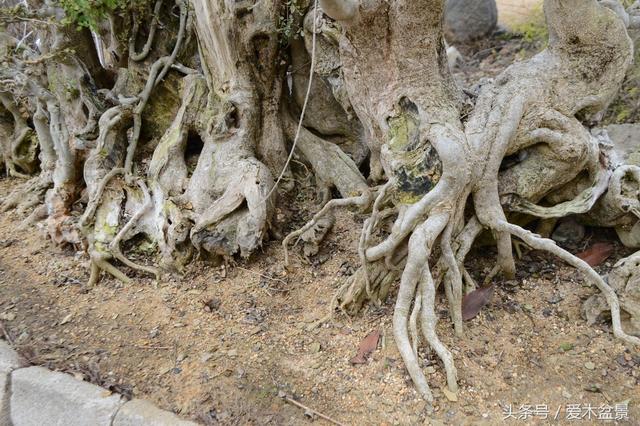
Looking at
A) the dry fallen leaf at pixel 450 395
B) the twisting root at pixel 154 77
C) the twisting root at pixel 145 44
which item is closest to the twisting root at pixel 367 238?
the dry fallen leaf at pixel 450 395

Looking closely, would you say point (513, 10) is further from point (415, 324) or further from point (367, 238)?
point (415, 324)

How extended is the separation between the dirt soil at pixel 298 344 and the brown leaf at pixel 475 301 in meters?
0.06

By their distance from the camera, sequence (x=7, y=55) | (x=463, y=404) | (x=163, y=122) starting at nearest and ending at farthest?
(x=463, y=404) < (x=7, y=55) < (x=163, y=122)

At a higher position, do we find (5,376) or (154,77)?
(154,77)

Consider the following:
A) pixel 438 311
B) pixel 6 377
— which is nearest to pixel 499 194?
pixel 438 311

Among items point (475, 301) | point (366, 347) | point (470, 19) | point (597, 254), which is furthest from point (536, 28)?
point (366, 347)

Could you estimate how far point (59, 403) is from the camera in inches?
91.9

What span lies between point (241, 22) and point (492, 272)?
266 cm

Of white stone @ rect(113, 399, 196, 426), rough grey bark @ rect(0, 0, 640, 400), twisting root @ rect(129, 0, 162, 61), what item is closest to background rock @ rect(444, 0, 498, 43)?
rough grey bark @ rect(0, 0, 640, 400)

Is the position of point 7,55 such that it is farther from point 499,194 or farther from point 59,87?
point 499,194

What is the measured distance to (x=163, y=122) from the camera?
14.2 ft

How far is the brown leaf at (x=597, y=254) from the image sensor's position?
9.04ft

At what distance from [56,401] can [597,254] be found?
3.40m

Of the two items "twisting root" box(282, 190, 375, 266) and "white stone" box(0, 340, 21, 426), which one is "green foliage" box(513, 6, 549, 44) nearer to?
"twisting root" box(282, 190, 375, 266)
